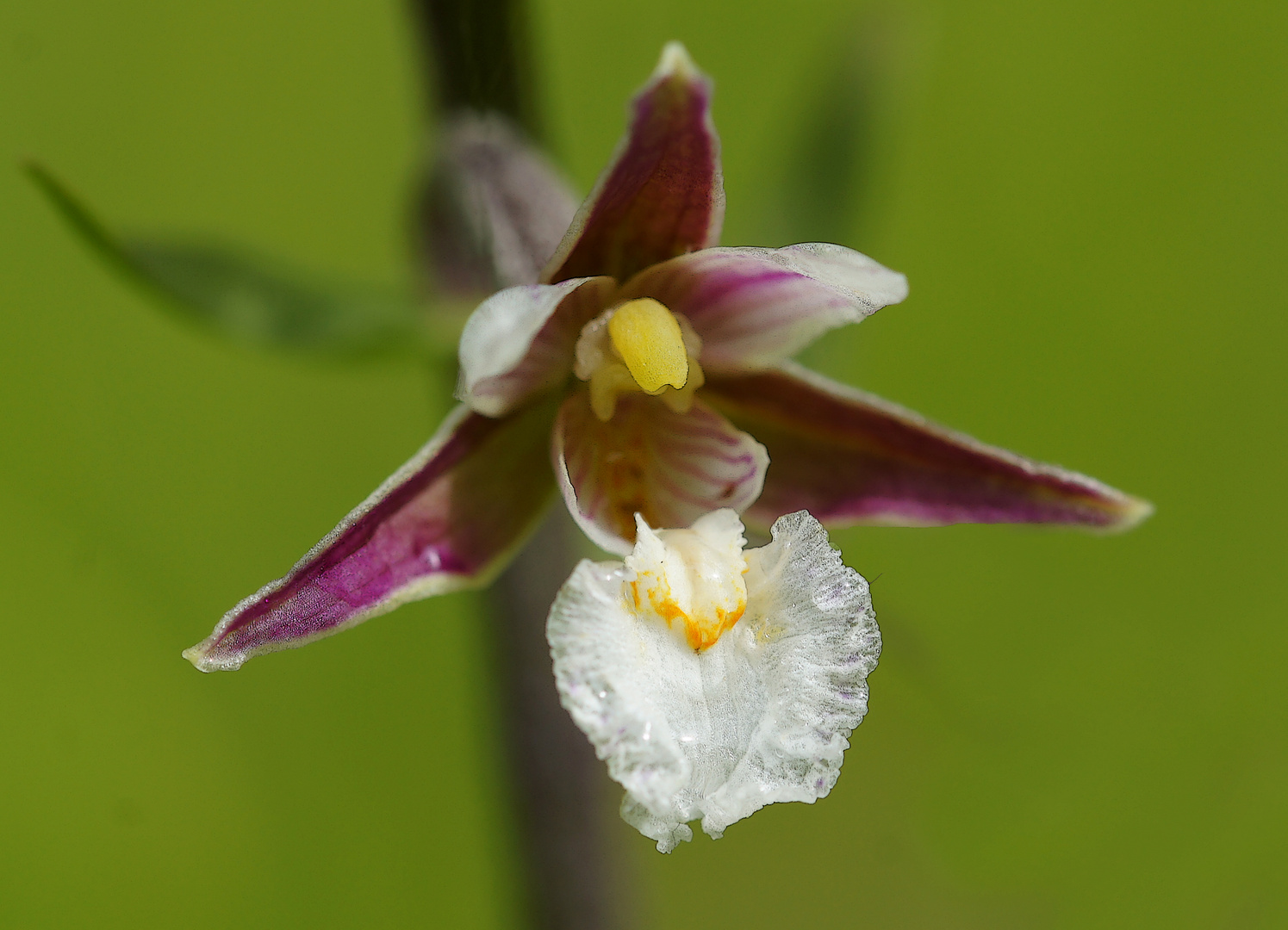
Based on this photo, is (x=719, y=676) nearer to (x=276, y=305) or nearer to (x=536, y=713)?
(x=536, y=713)

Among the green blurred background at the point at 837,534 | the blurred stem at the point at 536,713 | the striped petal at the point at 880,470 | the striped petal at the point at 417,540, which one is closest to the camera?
the striped petal at the point at 417,540

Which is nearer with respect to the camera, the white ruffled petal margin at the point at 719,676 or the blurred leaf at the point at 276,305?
the white ruffled petal margin at the point at 719,676

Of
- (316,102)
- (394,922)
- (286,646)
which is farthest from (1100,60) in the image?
(286,646)

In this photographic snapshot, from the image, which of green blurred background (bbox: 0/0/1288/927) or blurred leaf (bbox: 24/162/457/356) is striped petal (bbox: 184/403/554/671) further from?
green blurred background (bbox: 0/0/1288/927)

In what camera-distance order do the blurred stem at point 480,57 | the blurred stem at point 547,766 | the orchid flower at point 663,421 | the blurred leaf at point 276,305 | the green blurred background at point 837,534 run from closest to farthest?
1. the orchid flower at point 663,421
2. the blurred stem at point 480,57
3. the blurred leaf at point 276,305
4. the blurred stem at point 547,766
5. the green blurred background at point 837,534

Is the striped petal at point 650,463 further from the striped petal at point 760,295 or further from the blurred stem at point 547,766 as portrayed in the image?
the blurred stem at point 547,766

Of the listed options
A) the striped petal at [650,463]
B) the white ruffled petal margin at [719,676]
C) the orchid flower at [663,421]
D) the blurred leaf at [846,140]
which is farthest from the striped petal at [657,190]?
the blurred leaf at [846,140]

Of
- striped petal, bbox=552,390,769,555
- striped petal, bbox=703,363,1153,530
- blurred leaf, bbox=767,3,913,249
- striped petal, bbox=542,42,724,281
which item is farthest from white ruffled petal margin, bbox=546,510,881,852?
blurred leaf, bbox=767,3,913,249
